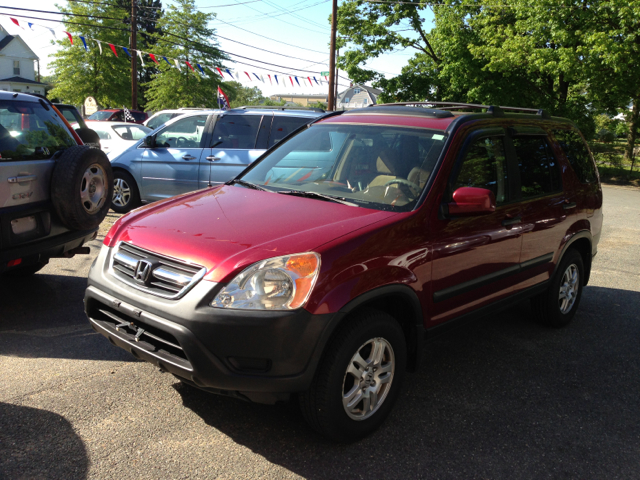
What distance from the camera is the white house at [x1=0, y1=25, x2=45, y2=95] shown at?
59672mm

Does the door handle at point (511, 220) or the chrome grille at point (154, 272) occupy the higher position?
the door handle at point (511, 220)

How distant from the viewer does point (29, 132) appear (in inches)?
189

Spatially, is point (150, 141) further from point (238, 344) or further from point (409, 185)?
point (238, 344)

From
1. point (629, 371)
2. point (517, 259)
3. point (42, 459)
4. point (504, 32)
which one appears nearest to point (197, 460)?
point (42, 459)

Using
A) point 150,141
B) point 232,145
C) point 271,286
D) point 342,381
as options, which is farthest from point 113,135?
point 342,381

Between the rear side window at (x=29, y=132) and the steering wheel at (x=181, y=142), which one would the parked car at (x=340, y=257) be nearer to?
the rear side window at (x=29, y=132)

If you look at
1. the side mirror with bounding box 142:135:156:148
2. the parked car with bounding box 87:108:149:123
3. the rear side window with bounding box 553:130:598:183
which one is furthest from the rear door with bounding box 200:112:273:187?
the parked car with bounding box 87:108:149:123

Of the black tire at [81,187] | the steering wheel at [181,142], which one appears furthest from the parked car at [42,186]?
the steering wheel at [181,142]

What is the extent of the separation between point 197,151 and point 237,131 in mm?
731

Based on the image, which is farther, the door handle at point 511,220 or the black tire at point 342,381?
the door handle at point 511,220

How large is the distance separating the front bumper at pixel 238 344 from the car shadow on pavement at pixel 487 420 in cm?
51

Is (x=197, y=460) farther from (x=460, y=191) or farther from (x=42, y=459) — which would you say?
(x=460, y=191)

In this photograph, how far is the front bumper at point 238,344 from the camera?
2604 millimetres

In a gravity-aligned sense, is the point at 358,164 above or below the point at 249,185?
above
